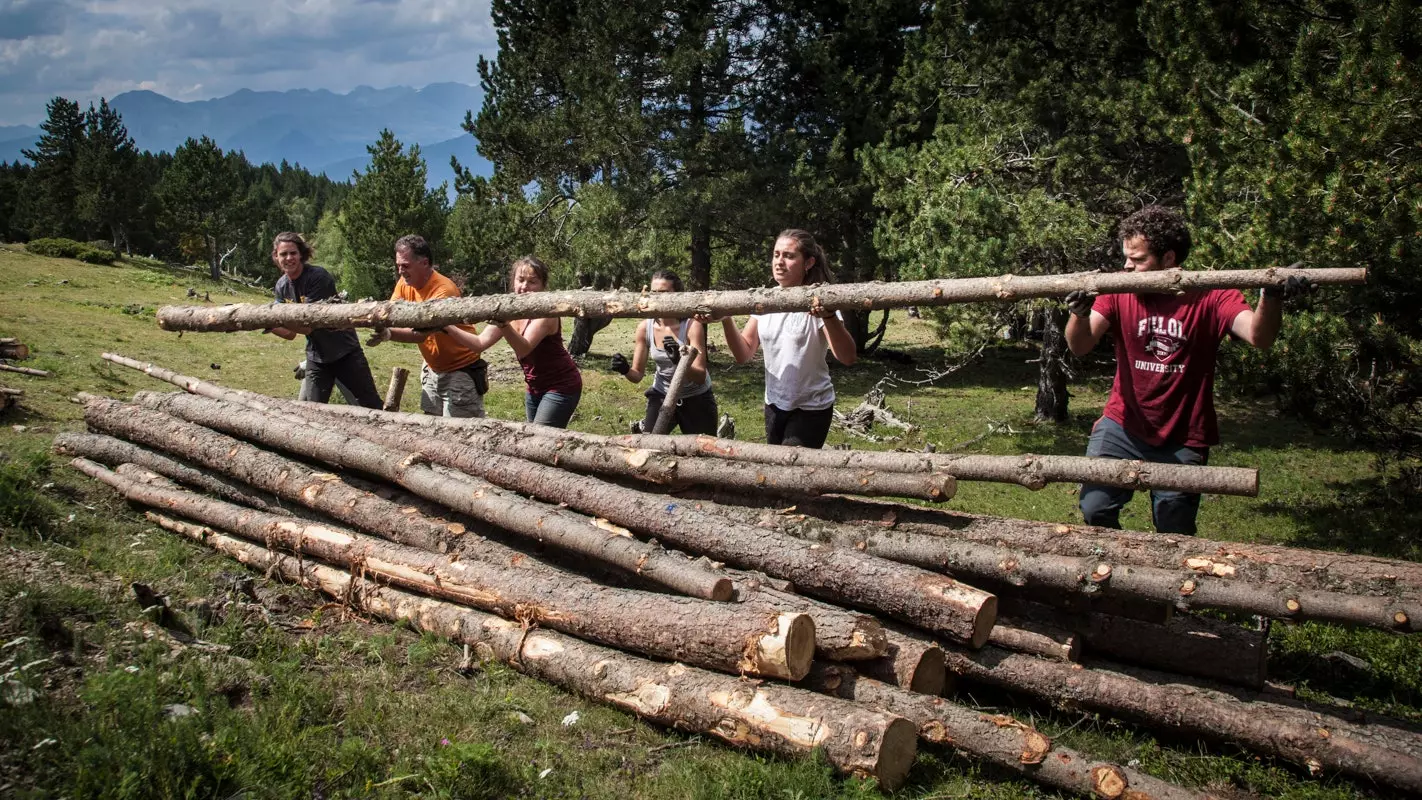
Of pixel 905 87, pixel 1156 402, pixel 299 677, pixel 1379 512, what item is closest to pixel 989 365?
pixel 905 87

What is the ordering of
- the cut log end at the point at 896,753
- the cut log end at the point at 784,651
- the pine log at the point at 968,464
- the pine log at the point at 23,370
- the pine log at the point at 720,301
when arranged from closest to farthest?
the cut log end at the point at 896,753 → the cut log end at the point at 784,651 → the pine log at the point at 720,301 → the pine log at the point at 968,464 → the pine log at the point at 23,370

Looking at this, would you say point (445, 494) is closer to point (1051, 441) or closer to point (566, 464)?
point (566, 464)

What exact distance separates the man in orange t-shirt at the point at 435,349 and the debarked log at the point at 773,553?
1.74 meters

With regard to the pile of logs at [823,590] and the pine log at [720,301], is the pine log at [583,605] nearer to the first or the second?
the pile of logs at [823,590]

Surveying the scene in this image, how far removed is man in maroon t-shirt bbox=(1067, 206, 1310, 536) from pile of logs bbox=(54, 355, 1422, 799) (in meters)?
0.41

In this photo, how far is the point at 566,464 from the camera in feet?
18.4

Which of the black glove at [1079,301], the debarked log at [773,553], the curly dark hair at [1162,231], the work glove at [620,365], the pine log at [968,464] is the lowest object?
the debarked log at [773,553]

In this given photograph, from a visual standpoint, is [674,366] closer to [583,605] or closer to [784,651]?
[583,605]

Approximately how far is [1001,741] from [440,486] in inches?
137

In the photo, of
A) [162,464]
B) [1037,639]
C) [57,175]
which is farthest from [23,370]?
[57,175]

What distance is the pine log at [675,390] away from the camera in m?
6.86

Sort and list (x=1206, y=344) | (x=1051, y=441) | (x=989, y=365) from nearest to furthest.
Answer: (x=1206, y=344), (x=1051, y=441), (x=989, y=365)

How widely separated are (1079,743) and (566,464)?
3390 mm

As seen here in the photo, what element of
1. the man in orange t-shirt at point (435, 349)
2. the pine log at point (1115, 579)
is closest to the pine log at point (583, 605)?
the pine log at point (1115, 579)
